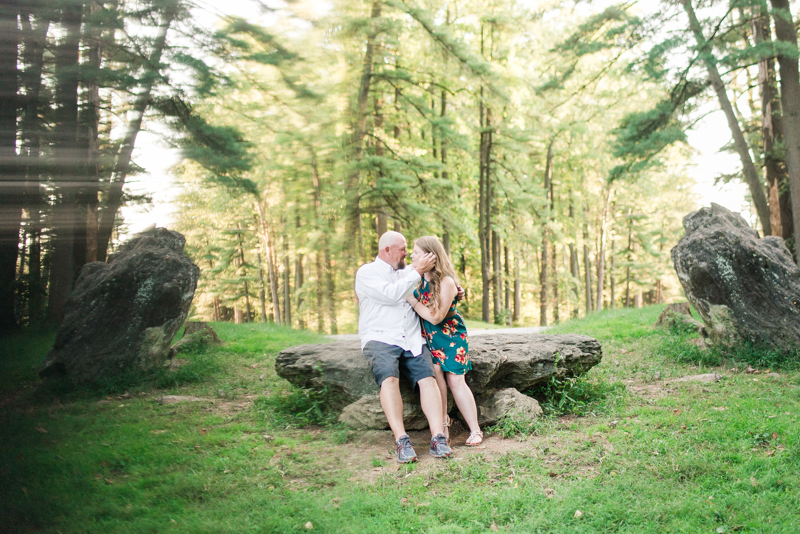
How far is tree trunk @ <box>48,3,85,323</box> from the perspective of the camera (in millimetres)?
936

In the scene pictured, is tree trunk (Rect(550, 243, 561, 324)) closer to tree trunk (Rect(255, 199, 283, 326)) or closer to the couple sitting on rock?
the couple sitting on rock

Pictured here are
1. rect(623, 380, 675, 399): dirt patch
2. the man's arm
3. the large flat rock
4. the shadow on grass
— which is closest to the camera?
the man's arm

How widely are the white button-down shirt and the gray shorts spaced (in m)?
0.05

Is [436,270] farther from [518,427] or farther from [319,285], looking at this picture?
[319,285]

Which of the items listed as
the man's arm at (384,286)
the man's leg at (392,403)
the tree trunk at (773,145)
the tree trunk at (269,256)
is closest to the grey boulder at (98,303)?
the tree trunk at (269,256)

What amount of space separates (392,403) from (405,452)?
38 cm

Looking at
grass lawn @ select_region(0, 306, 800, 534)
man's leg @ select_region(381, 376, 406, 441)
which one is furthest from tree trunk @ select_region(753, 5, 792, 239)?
man's leg @ select_region(381, 376, 406, 441)

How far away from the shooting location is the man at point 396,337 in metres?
3.73

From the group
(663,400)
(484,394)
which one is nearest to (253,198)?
(484,394)

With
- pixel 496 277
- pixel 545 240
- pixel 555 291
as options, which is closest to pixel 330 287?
pixel 545 240

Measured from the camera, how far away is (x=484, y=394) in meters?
4.92

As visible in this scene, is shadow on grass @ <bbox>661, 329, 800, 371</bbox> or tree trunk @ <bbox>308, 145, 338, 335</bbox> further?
shadow on grass @ <bbox>661, 329, 800, 371</bbox>

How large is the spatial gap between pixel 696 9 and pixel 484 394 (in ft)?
25.8

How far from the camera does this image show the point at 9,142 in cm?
89
